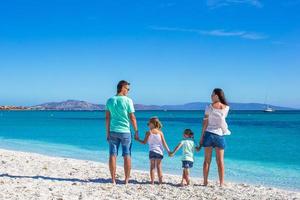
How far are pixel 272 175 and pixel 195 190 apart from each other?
6.72 m

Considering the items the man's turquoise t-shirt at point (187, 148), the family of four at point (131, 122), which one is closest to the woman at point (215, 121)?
the family of four at point (131, 122)

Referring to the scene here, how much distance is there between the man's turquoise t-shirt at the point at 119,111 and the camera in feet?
27.6

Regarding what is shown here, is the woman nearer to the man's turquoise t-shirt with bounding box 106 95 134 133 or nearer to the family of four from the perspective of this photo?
the family of four

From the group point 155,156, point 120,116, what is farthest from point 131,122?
point 155,156

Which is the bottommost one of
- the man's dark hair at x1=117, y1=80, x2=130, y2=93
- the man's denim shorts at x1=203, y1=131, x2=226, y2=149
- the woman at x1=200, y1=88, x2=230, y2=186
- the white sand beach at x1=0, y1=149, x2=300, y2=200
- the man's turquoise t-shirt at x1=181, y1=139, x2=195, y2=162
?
the white sand beach at x1=0, y1=149, x2=300, y2=200

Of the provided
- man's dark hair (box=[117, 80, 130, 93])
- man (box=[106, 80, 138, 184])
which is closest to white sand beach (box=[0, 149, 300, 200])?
man (box=[106, 80, 138, 184])

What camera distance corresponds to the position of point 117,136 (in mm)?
8469

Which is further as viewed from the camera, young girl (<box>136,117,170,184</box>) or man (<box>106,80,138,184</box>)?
young girl (<box>136,117,170,184</box>)

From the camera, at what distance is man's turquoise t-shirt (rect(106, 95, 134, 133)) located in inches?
332

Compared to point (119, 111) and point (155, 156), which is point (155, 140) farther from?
point (119, 111)

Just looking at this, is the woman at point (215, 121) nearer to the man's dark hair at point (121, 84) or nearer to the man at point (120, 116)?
the man at point (120, 116)

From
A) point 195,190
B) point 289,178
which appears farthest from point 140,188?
point 289,178

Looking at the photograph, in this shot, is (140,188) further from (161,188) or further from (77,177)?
(77,177)

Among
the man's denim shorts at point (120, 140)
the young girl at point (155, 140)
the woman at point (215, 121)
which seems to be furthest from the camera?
the young girl at point (155, 140)
